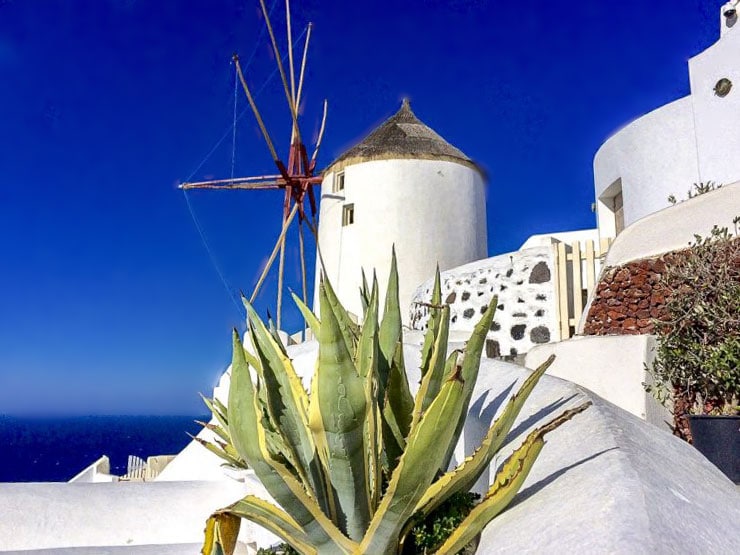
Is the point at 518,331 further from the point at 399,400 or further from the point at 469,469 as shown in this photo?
the point at 469,469

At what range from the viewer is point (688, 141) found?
8.43m

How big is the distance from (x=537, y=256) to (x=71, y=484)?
7173 millimetres

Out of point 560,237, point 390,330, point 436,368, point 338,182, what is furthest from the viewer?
point 338,182

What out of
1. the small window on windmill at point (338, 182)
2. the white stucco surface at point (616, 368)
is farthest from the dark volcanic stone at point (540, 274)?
the small window on windmill at point (338, 182)

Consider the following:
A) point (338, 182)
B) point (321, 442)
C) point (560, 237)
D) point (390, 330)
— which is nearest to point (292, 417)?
point (321, 442)

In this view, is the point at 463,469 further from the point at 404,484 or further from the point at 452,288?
the point at 452,288

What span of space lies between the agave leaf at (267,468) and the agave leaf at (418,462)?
0.11m

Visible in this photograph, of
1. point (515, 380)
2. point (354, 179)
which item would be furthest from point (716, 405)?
point (354, 179)

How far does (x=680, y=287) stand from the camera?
4.89 m

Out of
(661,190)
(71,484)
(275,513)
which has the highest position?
(661,190)

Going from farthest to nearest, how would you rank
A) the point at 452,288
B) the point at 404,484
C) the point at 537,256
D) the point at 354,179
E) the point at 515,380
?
the point at 354,179, the point at 452,288, the point at 537,256, the point at 515,380, the point at 404,484

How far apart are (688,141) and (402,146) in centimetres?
734

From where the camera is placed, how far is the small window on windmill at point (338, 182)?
15.6 meters

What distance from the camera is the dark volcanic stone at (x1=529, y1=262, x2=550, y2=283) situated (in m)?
9.71
